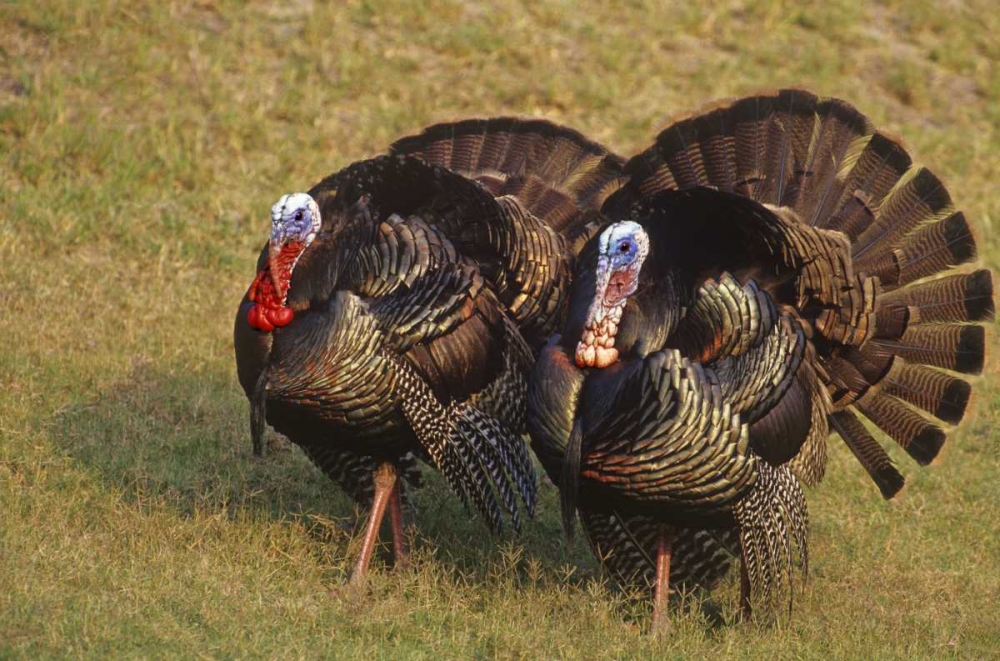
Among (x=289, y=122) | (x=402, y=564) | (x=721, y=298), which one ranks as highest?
(x=721, y=298)

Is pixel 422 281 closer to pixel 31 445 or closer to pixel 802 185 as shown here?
pixel 802 185

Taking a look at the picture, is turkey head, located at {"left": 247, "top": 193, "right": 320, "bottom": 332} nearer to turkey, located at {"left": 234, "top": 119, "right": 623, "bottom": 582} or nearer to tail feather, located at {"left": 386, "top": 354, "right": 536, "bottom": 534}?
turkey, located at {"left": 234, "top": 119, "right": 623, "bottom": 582}

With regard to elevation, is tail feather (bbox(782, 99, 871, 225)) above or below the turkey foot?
above

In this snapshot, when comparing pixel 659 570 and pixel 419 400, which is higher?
pixel 419 400

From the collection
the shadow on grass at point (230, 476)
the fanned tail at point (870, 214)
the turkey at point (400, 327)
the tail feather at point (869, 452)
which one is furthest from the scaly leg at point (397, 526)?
the tail feather at point (869, 452)

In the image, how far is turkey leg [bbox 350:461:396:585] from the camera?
5852 mm

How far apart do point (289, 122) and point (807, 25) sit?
478cm

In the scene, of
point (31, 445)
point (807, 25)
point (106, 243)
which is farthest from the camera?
point (807, 25)

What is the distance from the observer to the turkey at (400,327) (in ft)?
18.2

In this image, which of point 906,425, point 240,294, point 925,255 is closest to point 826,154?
point 925,255

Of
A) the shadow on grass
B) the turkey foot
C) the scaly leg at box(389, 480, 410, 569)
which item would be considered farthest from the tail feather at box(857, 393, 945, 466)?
the scaly leg at box(389, 480, 410, 569)

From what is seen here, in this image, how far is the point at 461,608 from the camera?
5.57 metres

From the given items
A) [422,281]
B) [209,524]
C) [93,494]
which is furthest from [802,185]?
[93,494]

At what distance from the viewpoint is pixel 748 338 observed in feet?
18.1
